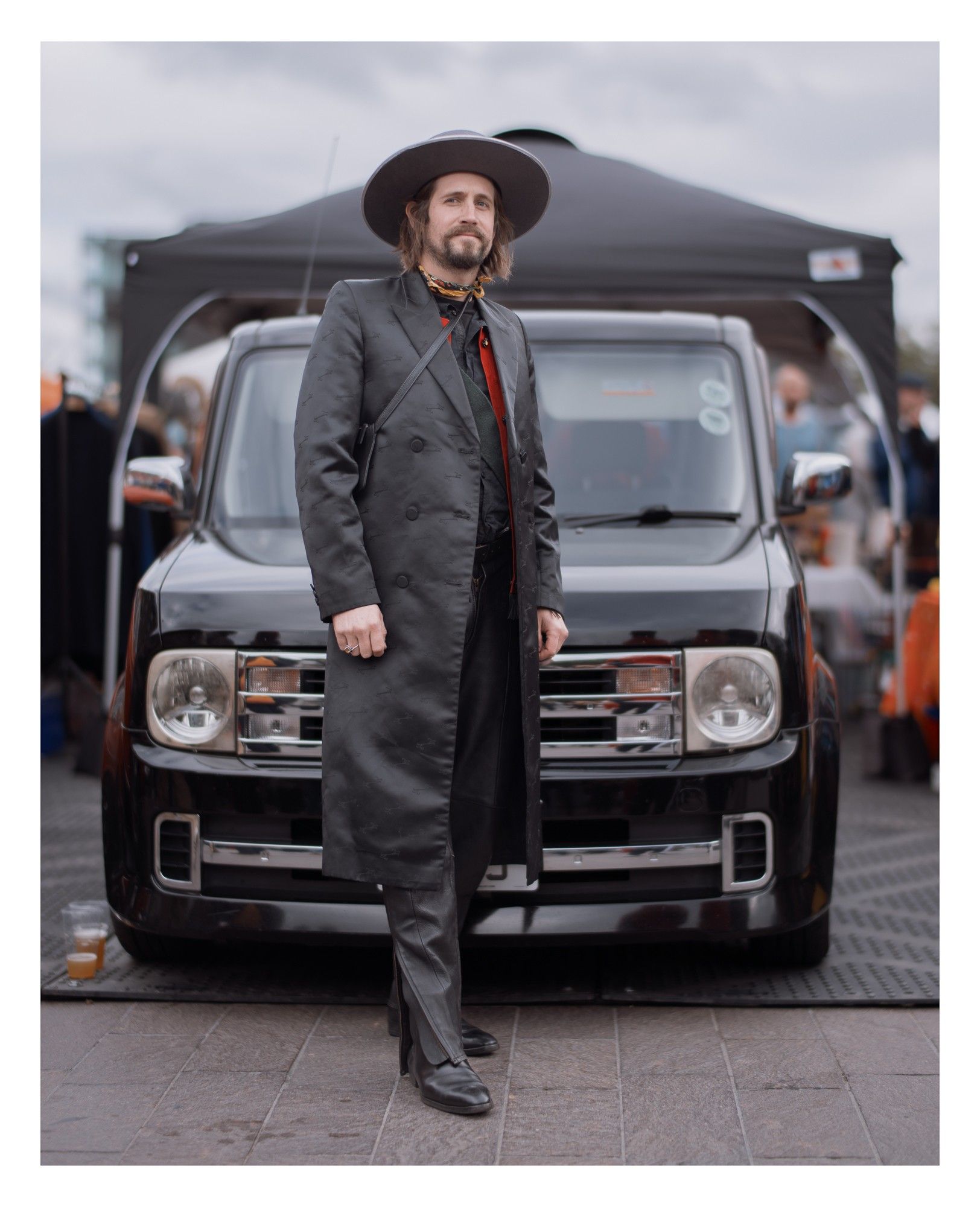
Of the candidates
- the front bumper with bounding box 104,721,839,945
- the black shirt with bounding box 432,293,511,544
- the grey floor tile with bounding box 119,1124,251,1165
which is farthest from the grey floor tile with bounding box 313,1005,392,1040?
the black shirt with bounding box 432,293,511,544

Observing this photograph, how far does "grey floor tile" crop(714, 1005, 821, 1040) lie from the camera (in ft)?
12.8

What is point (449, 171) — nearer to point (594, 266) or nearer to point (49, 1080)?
point (49, 1080)

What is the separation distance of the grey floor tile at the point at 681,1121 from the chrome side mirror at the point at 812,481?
1913mm

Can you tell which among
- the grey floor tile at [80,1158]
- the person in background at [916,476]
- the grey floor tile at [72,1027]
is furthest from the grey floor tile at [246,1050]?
the person in background at [916,476]

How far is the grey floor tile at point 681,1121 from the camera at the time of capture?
3.07 meters

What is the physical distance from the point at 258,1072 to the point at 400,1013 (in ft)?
1.43

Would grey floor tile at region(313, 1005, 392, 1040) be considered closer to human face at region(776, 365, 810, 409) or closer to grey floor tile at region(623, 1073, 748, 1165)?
grey floor tile at region(623, 1073, 748, 1165)

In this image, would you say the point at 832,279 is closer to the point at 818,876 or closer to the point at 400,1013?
the point at 818,876

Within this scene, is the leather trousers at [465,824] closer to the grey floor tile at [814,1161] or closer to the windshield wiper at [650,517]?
the grey floor tile at [814,1161]

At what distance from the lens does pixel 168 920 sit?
3.99 m

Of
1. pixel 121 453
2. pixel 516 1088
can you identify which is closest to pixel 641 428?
pixel 516 1088

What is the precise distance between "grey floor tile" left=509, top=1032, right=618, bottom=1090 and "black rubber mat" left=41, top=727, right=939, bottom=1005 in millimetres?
336

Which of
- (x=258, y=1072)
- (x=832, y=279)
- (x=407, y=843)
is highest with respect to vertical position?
(x=832, y=279)

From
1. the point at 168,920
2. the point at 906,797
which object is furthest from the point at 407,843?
the point at 906,797
